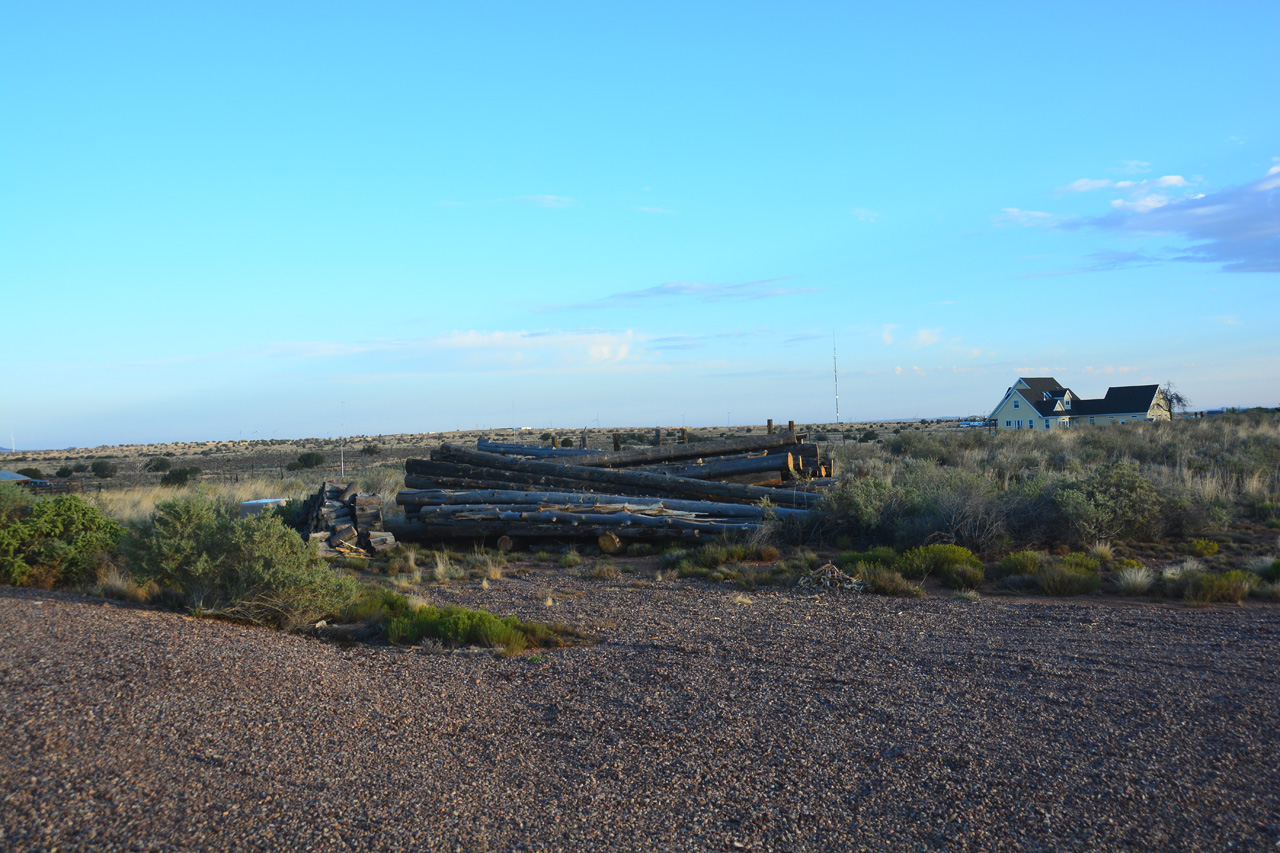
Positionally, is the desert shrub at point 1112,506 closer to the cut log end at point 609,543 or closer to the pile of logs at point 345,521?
the cut log end at point 609,543

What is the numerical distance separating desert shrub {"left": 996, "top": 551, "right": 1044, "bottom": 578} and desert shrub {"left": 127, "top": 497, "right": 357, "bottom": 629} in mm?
8557

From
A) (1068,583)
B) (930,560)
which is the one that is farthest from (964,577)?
(1068,583)

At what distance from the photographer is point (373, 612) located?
29.0 ft

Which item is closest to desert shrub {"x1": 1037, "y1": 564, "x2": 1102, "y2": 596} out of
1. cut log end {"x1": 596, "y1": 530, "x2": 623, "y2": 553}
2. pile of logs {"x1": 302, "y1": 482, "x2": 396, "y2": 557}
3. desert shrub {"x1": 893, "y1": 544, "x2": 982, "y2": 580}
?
desert shrub {"x1": 893, "y1": 544, "x2": 982, "y2": 580}

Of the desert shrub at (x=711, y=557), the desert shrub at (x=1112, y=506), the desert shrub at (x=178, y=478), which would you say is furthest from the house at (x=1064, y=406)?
the desert shrub at (x=178, y=478)

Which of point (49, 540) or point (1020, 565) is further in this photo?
point (1020, 565)

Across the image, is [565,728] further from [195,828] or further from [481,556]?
[481,556]

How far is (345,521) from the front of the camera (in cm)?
1470

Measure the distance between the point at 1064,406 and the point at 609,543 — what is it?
1785 inches

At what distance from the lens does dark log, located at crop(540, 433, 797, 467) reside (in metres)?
19.0

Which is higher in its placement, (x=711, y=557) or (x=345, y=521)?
(x=345, y=521)

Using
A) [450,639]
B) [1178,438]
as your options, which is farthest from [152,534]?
[1178,438]

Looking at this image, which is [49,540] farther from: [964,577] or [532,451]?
[532,451]

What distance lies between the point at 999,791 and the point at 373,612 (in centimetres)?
657
